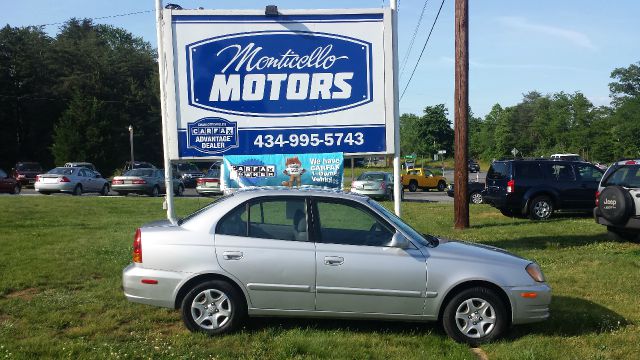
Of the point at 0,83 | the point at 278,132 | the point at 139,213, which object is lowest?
the point at 139,213

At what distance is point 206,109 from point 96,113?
1959 inches

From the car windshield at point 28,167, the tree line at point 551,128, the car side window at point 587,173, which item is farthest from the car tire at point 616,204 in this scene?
the tree line at point 551,128

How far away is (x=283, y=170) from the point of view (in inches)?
368

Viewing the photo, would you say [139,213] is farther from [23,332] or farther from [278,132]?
[23,332]

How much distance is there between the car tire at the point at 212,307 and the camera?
5664 millimetres

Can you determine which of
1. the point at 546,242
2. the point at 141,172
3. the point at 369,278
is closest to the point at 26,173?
the point at 141,172

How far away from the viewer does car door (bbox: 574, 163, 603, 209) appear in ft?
55.7

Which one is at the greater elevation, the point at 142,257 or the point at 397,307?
the point at 142,257

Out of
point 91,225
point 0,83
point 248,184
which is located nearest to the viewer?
point 248,184

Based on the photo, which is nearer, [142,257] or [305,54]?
[142,257]

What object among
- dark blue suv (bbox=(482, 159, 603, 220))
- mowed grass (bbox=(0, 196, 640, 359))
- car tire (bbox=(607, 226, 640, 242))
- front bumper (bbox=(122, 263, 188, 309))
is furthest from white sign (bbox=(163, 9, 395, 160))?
dark blue suv (bbox=(482, 159, 603, 220))

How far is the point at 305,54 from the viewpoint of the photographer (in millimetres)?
9414

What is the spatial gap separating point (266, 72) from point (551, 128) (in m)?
96.0

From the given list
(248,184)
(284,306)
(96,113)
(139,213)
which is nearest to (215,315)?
(284,306)
